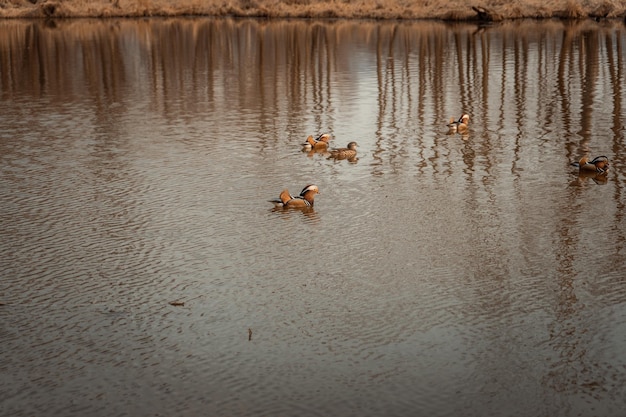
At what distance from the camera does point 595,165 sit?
1290 cm

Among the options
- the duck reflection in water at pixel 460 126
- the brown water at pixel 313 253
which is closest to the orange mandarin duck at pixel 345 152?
the brown water at pixel 313 253

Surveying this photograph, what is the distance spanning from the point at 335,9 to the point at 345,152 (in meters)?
26.4

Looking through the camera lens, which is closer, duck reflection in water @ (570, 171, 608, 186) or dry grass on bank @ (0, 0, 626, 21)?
duck reflection in water @ (570, 171, 608, 186)

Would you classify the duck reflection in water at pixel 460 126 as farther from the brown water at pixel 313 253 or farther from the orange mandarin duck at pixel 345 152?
the orange mandarin duck at pixel 345 152

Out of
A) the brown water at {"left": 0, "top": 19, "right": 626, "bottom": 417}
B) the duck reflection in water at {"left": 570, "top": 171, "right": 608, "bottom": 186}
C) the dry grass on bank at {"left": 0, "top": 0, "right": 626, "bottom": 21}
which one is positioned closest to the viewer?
the brown water at {"left": 0, "top": 19, "right": 626, "bottom": 417}

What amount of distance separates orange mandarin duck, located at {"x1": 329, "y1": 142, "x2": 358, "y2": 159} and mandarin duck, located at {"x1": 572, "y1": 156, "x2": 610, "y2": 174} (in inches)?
124

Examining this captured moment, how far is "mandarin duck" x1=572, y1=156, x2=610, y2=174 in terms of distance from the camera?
508 inches

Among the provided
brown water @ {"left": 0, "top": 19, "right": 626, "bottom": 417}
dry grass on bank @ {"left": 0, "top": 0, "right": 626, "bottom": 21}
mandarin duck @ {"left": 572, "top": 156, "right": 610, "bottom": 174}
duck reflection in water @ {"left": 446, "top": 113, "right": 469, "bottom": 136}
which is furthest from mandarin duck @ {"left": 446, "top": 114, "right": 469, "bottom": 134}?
dry grass on bank @ {"left": 0, "top": 0, "right": 626, "bottom": 21}

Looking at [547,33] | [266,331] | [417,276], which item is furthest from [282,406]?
[547,33]

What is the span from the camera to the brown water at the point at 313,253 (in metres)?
6.99

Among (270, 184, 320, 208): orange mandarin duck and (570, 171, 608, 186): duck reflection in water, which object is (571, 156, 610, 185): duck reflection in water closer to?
(570, 171, 608, 186): duck reflection in water

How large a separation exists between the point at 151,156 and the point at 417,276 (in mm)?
6341

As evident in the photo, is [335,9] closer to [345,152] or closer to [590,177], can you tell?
[345,152]

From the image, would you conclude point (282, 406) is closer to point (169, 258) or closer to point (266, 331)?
point (266, 331)
